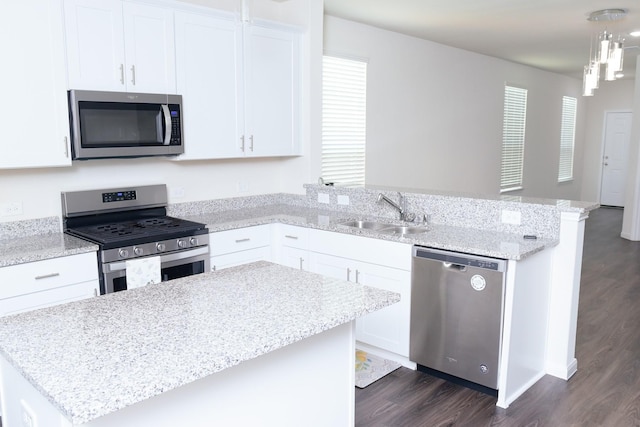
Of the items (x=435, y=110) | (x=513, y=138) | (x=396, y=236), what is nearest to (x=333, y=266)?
(x=396, y=236)

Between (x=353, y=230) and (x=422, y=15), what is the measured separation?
2699 millimetres

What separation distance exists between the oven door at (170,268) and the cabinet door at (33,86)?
2.35 feet

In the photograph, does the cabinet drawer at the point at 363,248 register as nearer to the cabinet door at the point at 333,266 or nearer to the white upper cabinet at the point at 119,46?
the cabinet door at the point at 333,266

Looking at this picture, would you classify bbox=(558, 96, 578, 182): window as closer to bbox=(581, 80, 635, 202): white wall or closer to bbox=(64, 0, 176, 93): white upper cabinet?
bbox=(581, 80, 635, 202): white wall

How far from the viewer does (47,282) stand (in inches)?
111

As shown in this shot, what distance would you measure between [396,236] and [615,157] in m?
9.55

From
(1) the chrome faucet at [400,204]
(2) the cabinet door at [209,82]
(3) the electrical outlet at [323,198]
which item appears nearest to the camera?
(2) the cabinet door at [209,82]

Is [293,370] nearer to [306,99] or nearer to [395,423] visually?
[395,423]

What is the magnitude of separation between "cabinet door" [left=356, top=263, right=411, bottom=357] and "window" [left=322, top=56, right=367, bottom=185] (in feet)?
7.00

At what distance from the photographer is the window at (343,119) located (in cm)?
525

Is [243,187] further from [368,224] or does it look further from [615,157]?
[615,157]

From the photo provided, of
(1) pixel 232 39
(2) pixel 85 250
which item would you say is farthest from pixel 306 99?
(2) pixel 85 250

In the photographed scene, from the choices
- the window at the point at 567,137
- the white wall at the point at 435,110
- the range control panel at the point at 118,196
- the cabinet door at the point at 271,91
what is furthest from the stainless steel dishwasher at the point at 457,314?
the window at the point at 567,137

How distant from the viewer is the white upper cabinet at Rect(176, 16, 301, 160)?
363 cm
